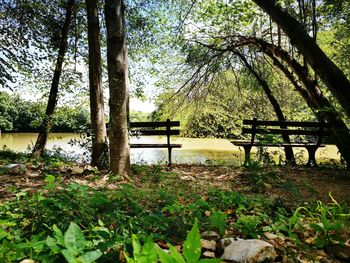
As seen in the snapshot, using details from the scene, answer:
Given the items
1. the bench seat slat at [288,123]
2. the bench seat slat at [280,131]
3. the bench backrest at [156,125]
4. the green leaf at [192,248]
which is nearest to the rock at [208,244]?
the green leaf at [192,248]

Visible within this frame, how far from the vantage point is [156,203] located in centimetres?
365

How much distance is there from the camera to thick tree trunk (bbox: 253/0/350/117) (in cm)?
639

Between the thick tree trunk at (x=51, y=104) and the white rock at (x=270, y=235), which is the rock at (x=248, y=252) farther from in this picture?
the thick tree trunk at (x=51, y=104)

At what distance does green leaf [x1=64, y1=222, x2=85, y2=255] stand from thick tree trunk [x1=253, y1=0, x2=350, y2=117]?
251 inches

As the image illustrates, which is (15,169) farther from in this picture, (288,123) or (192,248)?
(288,123)

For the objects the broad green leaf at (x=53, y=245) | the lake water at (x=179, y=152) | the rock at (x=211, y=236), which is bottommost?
the lake water at (x=179, y=152)

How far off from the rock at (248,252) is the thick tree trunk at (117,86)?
3.96 metres

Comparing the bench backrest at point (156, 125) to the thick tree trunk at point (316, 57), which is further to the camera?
the bench backrest at point (156, 125)

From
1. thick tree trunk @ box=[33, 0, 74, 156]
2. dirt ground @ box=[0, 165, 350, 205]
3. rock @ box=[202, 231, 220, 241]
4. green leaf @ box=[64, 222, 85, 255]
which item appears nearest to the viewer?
green leaf @ box=[64, 222, 85, 255]

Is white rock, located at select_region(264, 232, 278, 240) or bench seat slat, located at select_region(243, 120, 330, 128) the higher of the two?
bench seat slat, located at select_region(243, 120, 330, 128)

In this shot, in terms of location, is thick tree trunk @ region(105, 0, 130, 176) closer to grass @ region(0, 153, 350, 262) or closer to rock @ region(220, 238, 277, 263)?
grass @ region(0, 153, 350, 262)

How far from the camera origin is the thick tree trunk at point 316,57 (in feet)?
21.0

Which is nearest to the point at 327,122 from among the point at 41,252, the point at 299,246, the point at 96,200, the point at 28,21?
the point at 299,246

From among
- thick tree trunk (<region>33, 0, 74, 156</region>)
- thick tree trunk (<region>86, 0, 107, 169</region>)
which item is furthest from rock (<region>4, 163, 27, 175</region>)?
thick tree trunk (<region>33, 0, 74, 156</region>)
